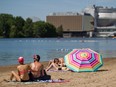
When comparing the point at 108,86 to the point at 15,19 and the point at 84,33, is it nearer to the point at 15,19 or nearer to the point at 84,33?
the point at 15,19

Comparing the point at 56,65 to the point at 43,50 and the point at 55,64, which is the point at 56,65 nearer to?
the point at 55,64

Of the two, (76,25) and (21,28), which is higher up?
(21,28)

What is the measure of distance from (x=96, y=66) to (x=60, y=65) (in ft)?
6.32

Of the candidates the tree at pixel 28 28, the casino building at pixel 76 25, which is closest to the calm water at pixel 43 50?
the tree at pixel 28 28

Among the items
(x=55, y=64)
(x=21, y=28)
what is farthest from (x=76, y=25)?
(x=55, y=64)

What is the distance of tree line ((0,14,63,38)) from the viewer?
135 metres

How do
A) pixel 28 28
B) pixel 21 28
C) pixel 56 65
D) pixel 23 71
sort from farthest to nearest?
pixel 28 28, pixel 21 28, pixel 56 65, pixel 23 71

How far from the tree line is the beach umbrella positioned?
11763 cm

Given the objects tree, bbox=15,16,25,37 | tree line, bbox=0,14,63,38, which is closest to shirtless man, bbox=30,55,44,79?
tree line, bbox=0,14,63,38

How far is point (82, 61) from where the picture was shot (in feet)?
48.0

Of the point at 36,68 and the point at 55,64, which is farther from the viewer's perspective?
the point at 55,64

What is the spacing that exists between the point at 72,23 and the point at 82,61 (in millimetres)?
175340

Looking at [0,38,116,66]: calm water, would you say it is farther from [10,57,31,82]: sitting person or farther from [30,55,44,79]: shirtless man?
[10,57,31,82]: sitting person

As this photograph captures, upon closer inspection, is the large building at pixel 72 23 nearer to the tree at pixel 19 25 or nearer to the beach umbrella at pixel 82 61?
the tree at pixel 19 25
